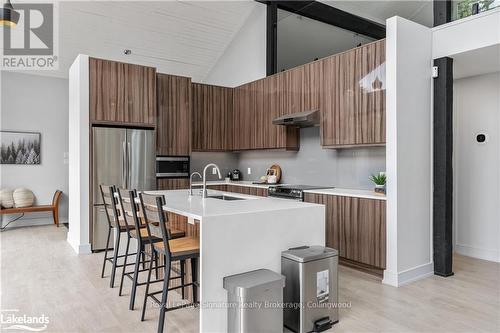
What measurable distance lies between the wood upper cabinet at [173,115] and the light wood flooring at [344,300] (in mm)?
1948

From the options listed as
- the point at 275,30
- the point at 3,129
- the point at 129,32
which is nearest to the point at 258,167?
the point at 275,30

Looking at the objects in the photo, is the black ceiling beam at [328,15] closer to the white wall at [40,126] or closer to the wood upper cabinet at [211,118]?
the wood upper cabinet at [211,118]

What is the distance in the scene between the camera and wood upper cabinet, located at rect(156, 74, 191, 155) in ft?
17.3

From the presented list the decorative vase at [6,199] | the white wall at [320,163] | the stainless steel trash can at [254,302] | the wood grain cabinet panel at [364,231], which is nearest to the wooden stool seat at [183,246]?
the stainless steel trash can at [254,302]

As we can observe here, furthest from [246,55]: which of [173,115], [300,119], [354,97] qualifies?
[354,97]

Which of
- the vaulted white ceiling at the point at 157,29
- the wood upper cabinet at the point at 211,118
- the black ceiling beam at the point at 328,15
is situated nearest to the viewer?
the black ceiling beam at the point at 328,15

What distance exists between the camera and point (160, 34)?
620 centimetres

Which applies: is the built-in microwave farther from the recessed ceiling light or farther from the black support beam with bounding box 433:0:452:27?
the black support beam with bounding box 433:0:452:27

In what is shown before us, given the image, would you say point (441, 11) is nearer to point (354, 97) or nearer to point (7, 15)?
point (354, 97)

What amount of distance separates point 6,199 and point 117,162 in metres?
2.84

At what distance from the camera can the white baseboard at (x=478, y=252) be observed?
4129mm

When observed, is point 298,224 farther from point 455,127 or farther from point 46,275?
point 455,127

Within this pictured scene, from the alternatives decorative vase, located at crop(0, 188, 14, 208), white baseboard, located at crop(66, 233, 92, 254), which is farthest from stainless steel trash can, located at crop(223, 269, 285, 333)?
decorative vase, located at crop(0, 188, 14, 208)

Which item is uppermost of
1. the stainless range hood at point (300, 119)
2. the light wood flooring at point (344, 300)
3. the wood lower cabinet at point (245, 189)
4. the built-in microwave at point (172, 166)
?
the stainless range hood at point (300, 119)
